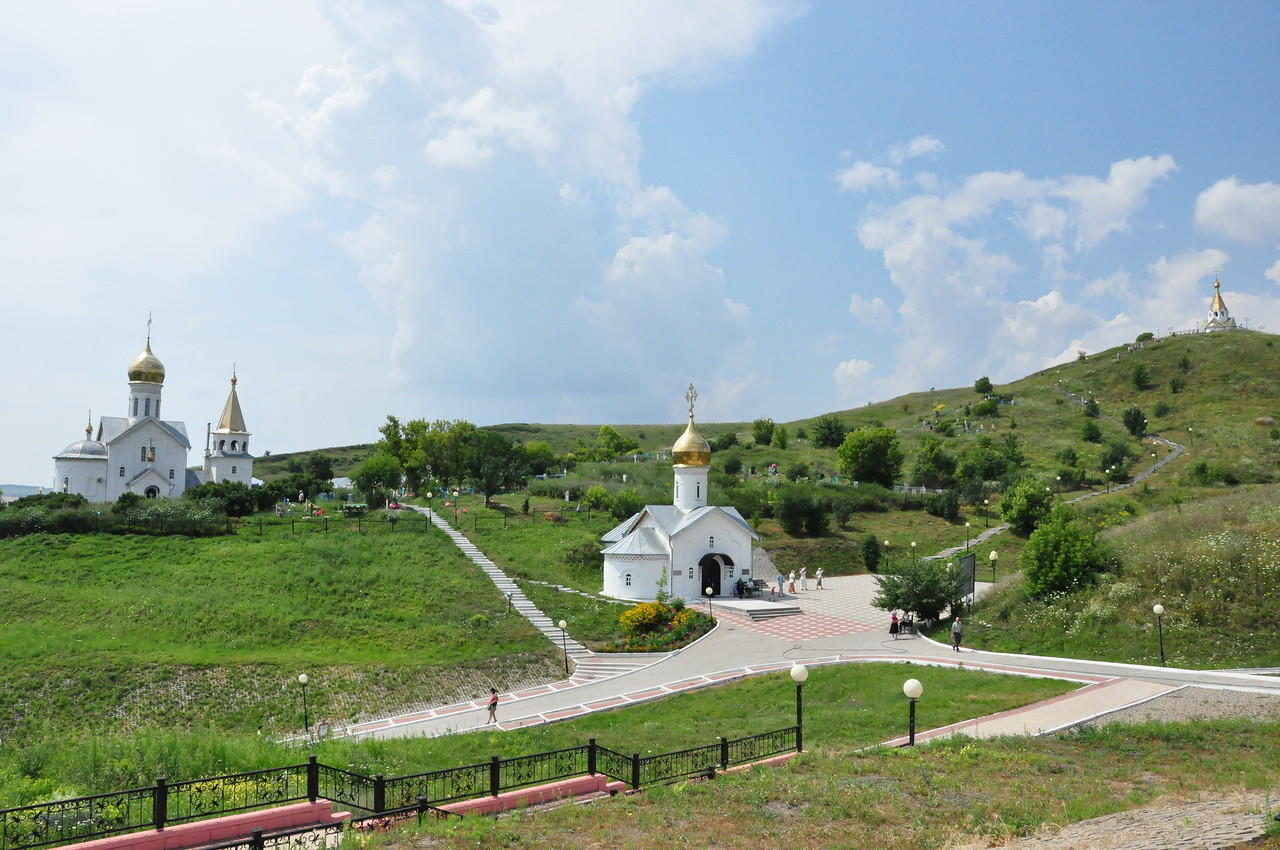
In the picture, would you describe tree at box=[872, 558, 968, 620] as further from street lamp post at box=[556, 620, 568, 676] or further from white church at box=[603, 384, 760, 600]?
street lamp post at box=[556, 620, 568, 676]

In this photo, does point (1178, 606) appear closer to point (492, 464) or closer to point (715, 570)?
point (715, 570)

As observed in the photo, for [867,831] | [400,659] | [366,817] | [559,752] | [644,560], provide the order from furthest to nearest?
1. [644,560]
2. [400,659]
3. [559,752]
4. [366,817]
5. [867,831]

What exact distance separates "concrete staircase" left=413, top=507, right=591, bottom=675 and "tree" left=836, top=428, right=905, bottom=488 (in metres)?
36.9

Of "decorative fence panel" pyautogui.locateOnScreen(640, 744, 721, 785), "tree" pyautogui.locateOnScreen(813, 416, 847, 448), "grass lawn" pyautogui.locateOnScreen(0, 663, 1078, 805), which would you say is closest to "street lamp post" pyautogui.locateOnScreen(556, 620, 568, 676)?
"grass lawn" pyautogui.locateOnScreen(0, 663, 1078, 805)

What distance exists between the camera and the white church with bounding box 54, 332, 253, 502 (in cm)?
4806

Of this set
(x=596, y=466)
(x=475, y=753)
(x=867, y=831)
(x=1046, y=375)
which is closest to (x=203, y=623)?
(x=475, y=753)

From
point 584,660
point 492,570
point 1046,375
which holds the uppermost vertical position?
point 1046,375

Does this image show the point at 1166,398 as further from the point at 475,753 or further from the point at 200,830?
the point at 200,830

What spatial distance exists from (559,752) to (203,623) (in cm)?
1934

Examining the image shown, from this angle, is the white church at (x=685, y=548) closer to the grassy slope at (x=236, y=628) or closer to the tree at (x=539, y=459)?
the grassy slope at (x=236, y=628)

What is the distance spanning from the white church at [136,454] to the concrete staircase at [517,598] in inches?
755

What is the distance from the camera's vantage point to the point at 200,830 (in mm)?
9945

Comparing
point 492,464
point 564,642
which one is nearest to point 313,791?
point 564,642

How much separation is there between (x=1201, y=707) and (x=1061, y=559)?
9694 mm
